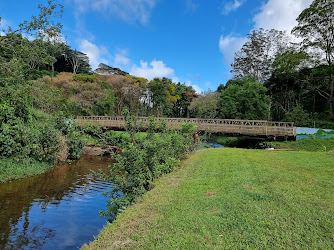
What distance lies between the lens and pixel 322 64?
25141 mm

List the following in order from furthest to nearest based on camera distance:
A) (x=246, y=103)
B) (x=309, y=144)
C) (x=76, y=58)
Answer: (x=76, y=58) < (x=246, y=103) < (x=309, y=144)

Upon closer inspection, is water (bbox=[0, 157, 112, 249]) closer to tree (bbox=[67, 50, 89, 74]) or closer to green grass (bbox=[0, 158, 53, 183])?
green grass (bbox=[0, 158, 53, 183])

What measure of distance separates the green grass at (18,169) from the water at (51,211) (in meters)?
0.41

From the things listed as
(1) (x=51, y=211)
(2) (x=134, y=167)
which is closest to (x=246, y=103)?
(2) (x=134, y=167)

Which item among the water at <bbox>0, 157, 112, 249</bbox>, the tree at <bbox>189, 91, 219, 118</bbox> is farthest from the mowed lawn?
the tree at <bbox>189, 91, 219, 118</bbox>

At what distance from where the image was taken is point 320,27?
23.7 m

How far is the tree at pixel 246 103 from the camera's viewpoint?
28177 mm

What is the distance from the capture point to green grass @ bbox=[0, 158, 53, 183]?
32.7 feet

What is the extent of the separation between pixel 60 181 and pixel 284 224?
9.90 meters

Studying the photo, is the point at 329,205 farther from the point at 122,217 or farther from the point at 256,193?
the point at 122,217

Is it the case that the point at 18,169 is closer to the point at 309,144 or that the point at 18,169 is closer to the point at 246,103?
the point at 309,144

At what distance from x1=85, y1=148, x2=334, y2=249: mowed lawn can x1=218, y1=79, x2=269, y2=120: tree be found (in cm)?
2271

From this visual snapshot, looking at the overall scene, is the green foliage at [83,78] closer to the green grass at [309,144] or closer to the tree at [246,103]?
the tree at [246,103]

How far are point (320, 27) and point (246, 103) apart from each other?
426 inches
